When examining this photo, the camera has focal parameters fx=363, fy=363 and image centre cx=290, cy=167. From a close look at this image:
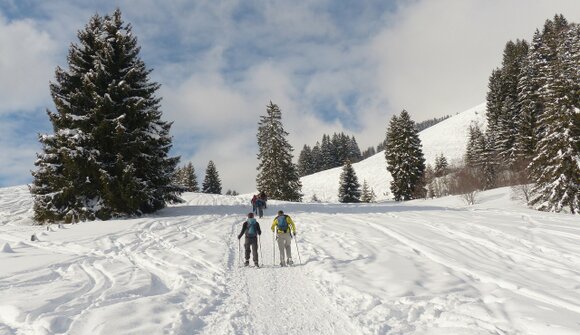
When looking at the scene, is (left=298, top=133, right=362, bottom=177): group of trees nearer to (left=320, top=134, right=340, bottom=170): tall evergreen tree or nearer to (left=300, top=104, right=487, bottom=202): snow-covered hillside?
(left=320, top=134, right=340, bottom=170): tall evergreen tree

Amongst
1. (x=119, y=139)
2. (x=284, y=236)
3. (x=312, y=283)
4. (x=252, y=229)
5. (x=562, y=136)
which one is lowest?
(x=312, y=283)

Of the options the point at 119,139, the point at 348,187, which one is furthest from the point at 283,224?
the point at 348,187

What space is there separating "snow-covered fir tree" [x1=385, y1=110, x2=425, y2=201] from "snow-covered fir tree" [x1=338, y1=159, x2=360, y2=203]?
8530mm

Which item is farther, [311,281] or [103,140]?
[103,140]

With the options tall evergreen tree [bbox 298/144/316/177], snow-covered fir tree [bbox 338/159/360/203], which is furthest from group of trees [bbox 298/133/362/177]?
snow-covered fir tree [bbox 338/159/360/203]

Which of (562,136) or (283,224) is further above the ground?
(562,136)

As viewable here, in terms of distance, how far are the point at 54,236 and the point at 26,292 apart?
8.61m

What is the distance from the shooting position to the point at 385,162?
319 feet

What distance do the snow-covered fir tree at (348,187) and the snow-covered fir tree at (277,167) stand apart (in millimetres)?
11914

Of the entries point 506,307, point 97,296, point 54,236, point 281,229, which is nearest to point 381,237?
point 281,229

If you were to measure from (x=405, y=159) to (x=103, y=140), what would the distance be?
38320 millimetres

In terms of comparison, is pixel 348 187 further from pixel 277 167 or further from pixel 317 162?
pixel 317 162

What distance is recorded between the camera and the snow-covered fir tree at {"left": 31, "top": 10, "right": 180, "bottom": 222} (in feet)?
66.8

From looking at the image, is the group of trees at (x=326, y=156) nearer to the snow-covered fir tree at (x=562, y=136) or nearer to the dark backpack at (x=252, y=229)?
the snow-covered fir tree at (x=562, y=136)
